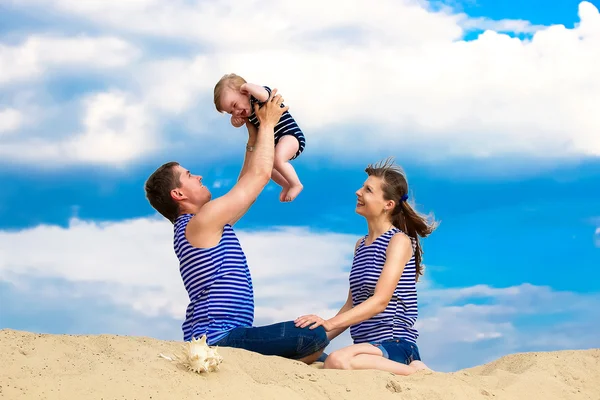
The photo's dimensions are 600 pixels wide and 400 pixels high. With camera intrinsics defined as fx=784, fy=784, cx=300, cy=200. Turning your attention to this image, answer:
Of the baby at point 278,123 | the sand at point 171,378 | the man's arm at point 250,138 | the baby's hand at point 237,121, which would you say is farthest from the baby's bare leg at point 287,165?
the sand at point 171,378

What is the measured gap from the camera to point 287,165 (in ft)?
20.6

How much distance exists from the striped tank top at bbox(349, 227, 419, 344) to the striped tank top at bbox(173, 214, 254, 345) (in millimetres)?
864

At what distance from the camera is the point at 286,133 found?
6410 millimetres

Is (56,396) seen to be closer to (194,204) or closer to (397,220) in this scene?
(194,204)

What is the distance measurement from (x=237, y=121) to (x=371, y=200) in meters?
1.31

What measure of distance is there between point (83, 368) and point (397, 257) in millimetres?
2377

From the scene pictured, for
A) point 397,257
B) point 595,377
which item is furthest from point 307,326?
point 595,377

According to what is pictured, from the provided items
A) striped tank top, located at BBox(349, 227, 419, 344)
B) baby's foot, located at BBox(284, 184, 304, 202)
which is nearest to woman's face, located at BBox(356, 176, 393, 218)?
striped tank top, located at BBox(349, 227, 419, 344)

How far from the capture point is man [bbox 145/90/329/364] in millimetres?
5203

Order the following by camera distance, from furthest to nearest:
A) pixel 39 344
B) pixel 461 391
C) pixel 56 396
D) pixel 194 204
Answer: pixel 194 204 < pixel 461 391 < pixel 39 344 < pixel 56 396

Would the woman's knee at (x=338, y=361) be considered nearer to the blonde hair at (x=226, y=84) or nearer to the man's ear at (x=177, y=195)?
the man's ear at (x=177, y=195)

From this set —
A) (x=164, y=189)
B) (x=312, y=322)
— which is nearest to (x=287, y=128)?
(x=164, y=189)

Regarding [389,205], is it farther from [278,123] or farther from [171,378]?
[171,378]

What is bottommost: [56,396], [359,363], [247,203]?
[56,396]
